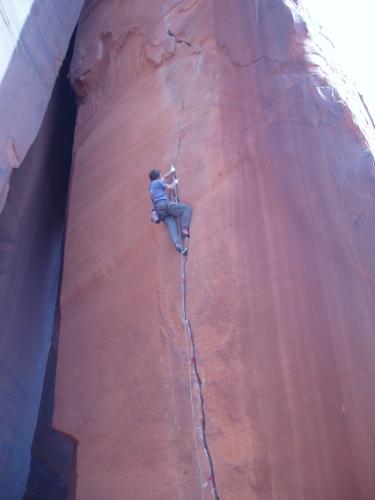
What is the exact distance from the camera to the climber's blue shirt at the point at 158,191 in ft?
17.3

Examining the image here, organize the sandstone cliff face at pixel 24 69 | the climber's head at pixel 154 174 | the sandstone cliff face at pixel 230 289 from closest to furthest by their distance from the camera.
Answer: the sandstone cliff face at pixel 230 289, the climber's head at pixel 154 174, the sandstone cliff face at pixel 24 69

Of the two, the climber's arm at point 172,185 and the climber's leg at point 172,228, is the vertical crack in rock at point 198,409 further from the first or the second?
the climber's arm at point 172,185

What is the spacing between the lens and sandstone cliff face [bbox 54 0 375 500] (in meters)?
4.01

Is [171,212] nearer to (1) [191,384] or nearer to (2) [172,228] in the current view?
(2) [172,228]

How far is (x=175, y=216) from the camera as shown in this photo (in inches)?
207

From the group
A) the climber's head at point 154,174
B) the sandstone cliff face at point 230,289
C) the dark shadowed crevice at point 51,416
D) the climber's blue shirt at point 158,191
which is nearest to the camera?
the sandstone cliff face at point 230,289

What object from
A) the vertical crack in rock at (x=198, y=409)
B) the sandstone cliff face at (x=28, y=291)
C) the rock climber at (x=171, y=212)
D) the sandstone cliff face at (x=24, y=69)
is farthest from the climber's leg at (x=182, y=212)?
the sandstone cliff face at (x=28, y=291)

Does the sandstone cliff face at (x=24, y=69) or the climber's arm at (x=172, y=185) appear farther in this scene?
the sandstone cliff face at (x=24, y=69)

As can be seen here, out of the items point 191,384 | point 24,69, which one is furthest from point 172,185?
point 24,69

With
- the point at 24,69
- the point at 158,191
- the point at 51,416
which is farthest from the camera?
the point at 51,416

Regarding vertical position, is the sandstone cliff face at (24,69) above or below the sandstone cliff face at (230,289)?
above

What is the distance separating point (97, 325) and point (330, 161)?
3.24m

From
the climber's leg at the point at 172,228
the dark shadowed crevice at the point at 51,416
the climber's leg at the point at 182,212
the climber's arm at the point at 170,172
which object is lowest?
the dark shadowed crevice at the point at 51,416

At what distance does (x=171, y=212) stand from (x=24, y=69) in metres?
3.18
